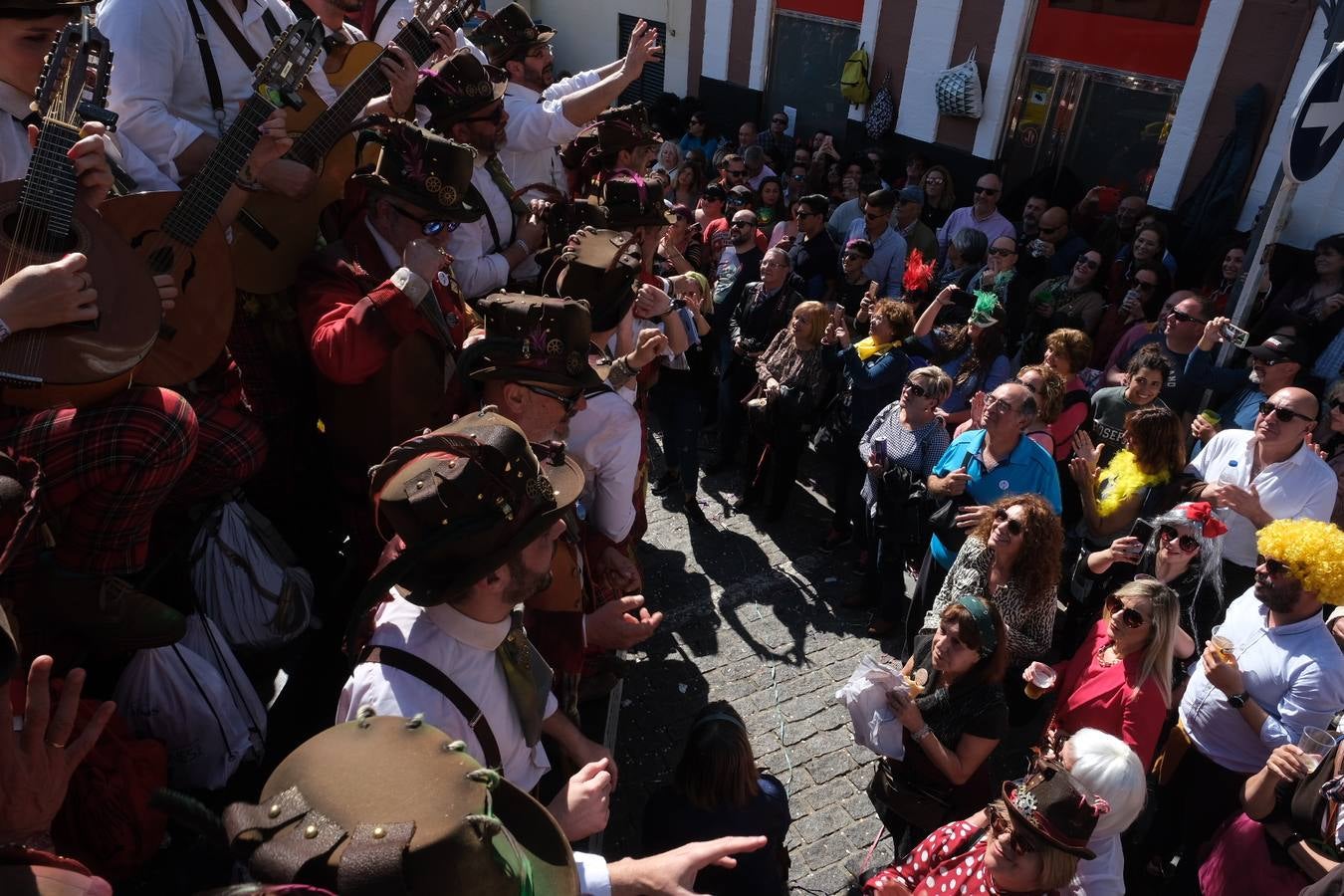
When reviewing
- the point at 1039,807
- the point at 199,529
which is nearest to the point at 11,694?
the point at 199,529

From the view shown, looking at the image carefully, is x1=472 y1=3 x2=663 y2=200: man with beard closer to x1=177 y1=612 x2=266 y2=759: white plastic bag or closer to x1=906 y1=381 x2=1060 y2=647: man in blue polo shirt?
x1=906 y1=381 x2=1060 y2=647: man in blue polo shirt

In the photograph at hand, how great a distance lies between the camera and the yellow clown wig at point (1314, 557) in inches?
136

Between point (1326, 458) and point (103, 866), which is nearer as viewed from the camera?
point (103, 866)

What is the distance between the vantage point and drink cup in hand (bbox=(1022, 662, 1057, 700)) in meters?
3.74

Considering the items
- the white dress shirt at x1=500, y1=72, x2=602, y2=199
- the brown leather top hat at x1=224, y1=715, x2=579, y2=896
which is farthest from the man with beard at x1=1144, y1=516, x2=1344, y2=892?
the white dress shirt at x1=500, y1=72, x2=602, y2=199

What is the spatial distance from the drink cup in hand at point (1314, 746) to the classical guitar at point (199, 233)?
416 centimetres

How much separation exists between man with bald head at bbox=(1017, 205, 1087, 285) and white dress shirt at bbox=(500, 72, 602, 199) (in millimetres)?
4706

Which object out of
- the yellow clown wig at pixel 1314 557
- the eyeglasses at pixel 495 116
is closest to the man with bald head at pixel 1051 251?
the yellow clown wig at pixel 1314 557

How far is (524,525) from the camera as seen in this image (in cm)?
228

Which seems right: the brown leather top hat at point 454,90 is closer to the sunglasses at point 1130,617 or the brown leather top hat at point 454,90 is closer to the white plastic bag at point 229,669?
the white plastic bag at point 229,669

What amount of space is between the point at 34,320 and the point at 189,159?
1.36 meters

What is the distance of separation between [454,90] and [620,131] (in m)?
1.62

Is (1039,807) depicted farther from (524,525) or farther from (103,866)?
(103,866)

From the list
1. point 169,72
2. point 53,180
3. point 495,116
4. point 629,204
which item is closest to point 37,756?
point 53,180
